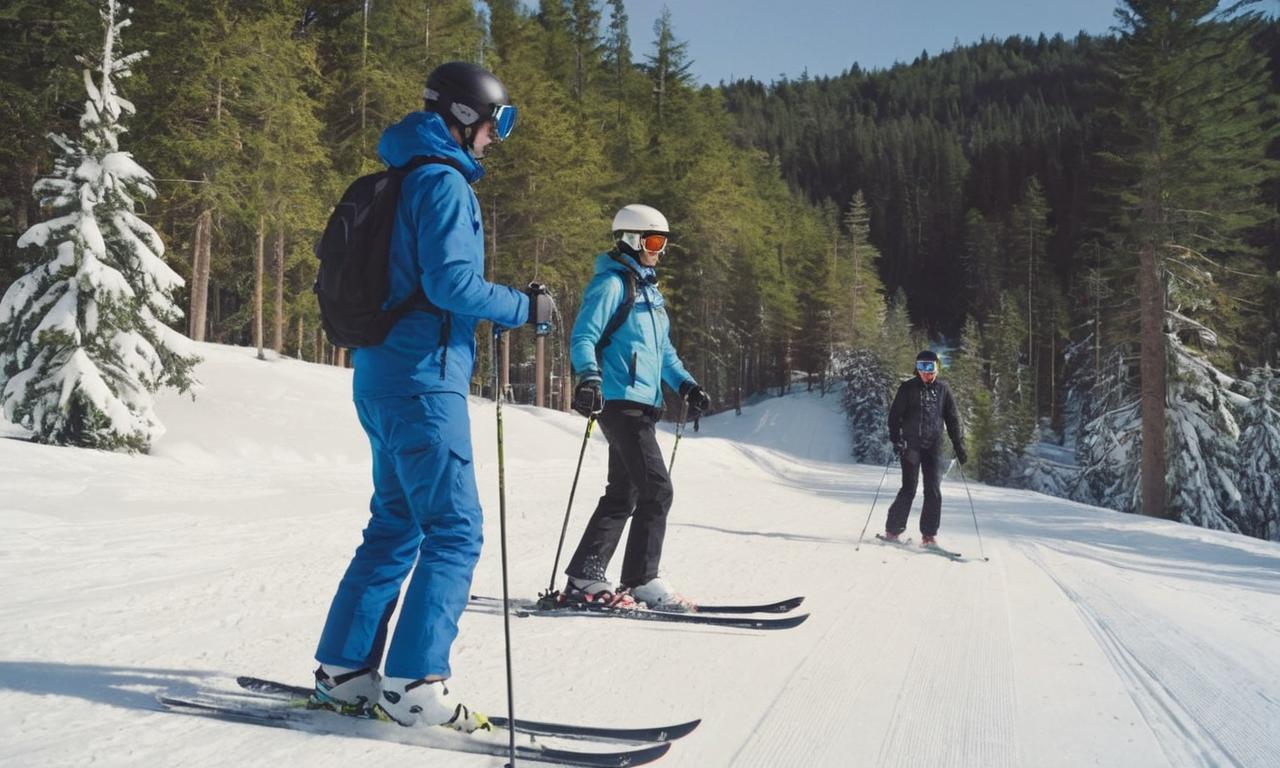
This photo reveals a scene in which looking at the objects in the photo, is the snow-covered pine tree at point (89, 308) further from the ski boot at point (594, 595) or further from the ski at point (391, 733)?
the ski at point (391, 733)

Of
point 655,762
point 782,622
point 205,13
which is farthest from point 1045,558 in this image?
point 205,13

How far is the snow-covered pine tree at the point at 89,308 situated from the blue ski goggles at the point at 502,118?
1208cm

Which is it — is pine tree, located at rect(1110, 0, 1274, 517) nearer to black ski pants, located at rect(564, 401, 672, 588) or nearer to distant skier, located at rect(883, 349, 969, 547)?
distant skier, located at rect(883, 349, 969, 547)

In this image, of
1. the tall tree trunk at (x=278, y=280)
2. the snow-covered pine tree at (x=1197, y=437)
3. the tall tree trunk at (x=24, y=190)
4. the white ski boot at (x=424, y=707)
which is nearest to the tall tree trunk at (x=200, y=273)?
the tall tree trunk at (x=278, y=280)

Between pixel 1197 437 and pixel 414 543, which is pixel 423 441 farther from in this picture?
pixel 1197 437

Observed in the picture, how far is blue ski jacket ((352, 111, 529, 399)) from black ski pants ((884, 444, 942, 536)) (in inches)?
272

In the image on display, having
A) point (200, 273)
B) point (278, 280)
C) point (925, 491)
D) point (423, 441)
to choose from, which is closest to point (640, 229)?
point (423, 441)

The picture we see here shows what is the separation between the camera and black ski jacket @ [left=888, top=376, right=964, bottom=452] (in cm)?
896

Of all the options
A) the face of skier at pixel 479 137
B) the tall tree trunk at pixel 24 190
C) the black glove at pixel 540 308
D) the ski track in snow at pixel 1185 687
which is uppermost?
the tall tree trunk at pixel 24 190

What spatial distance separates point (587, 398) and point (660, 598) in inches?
55.7

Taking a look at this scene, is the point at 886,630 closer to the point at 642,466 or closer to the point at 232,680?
the point at 642,466

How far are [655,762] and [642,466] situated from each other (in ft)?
7.68

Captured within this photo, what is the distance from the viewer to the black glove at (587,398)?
Result: 4.45 metres

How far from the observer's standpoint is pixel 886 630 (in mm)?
4762
